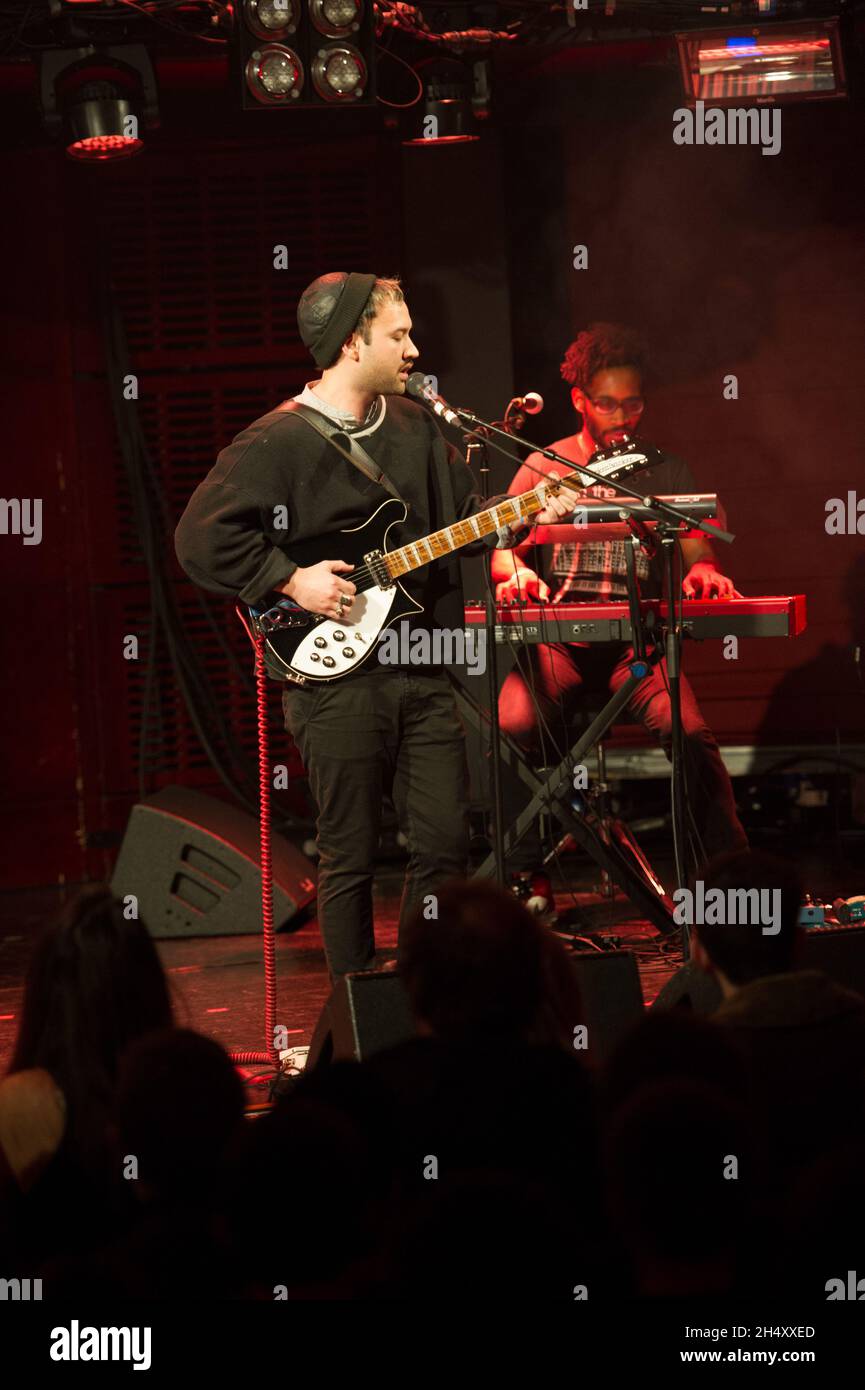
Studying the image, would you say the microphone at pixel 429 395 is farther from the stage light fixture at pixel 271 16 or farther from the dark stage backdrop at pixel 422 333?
the dark stage backdrop at pixel 422 333

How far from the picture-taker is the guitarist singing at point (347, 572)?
4336 mm

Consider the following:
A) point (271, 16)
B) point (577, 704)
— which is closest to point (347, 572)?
point (577, 704)

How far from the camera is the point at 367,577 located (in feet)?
14.5

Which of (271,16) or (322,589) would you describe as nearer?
(322,589)

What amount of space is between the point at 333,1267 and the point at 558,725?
4.31 metres

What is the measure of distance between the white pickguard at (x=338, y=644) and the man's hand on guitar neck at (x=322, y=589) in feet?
0.19

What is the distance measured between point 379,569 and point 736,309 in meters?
4.32

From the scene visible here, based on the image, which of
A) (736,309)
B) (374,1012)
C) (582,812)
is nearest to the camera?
(374,1012)

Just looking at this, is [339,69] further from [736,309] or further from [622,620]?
[736,309]

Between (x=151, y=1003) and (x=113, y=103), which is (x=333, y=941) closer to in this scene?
(x=151, y=1003)

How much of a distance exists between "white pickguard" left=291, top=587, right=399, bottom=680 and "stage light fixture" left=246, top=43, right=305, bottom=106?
263 cm

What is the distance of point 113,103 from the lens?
6.19 metres

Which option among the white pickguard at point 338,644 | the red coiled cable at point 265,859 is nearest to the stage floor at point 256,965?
the red coiled cable at point 265,859

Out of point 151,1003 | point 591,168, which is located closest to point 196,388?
point 591,168
